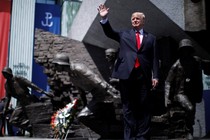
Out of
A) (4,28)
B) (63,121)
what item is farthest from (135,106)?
(4,28)

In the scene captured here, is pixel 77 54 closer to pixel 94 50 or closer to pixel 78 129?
pixel 94 50

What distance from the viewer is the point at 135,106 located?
340 centimetres

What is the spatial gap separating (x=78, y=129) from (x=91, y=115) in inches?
59.3

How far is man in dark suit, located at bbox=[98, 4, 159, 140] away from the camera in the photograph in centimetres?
334

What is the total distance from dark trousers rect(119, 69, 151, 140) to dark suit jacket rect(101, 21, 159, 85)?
78 mm

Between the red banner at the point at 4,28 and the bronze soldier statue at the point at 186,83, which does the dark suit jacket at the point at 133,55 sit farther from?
the red banner at the point at 4,28

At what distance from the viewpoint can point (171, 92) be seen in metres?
5.73

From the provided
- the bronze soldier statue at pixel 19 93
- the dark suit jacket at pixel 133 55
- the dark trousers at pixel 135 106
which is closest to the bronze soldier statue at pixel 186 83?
the dark suit jacket at pixel 133 55

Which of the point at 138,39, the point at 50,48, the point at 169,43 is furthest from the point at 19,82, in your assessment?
the point at 138,39

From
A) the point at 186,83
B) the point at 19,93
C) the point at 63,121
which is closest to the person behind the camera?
the point at 63,121

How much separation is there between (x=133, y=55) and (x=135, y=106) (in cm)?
54

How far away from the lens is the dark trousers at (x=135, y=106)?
10.9ft

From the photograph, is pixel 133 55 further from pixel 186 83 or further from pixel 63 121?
pixel 186 83

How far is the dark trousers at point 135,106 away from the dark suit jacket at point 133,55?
0.26 feet
